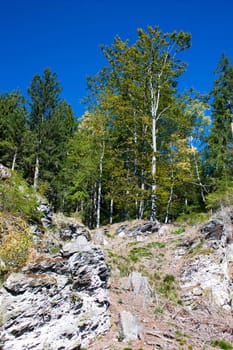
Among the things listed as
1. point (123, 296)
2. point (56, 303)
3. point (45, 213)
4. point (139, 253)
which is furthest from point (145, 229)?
point (56, 303)

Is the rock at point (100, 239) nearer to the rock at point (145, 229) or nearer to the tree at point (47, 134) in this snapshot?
the rock at point (145, 229)

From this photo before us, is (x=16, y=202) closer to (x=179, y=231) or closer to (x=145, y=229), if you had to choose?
(x=145, y=229)

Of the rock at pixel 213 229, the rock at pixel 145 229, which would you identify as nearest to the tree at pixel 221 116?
the rock at pixel 145 229

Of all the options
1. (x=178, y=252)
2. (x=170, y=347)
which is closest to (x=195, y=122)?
(x=178, y=252)

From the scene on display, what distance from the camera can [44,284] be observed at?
19.6ft

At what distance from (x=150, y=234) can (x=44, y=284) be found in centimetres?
846

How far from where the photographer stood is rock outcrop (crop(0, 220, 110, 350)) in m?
5.33

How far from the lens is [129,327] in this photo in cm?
635

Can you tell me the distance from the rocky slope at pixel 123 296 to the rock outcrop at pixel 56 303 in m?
0.02

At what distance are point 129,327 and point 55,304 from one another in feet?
5.51

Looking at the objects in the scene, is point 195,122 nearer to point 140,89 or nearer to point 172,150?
point 172,150

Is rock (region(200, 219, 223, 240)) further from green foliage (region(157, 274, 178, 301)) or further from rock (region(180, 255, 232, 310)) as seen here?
green foliage (region(157, 274, 178, 301))

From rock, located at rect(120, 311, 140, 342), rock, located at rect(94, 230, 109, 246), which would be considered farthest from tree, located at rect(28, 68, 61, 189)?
rock, located at rect(120, 311, 140, 342)

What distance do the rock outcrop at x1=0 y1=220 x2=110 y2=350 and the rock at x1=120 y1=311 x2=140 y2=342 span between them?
1.17 ft
